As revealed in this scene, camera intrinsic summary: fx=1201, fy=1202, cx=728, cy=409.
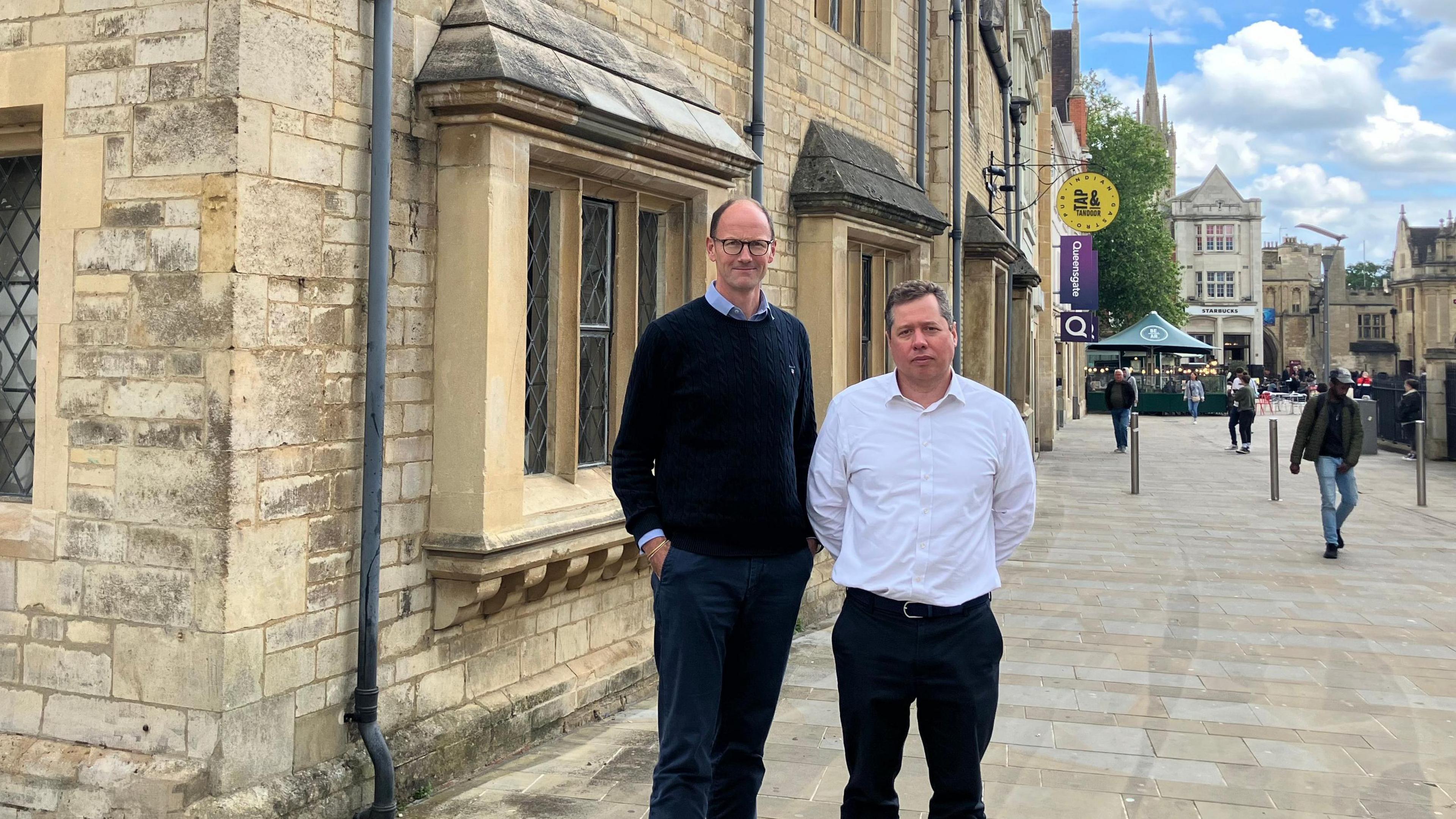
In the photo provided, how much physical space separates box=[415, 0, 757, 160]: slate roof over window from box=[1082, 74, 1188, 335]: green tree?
43728 millimetres

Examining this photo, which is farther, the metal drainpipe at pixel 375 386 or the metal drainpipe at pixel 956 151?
the metal drainpipe at pixel 956 151

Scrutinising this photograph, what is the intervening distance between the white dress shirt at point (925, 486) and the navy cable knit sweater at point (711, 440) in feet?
0.53

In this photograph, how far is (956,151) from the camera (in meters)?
13.1

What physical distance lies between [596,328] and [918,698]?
343cm

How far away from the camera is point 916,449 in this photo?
3.20 metres

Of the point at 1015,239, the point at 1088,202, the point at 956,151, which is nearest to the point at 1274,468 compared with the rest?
the point at 1088,202

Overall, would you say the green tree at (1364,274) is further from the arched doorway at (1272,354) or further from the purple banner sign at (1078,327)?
the purple banner sign at (1078,327)

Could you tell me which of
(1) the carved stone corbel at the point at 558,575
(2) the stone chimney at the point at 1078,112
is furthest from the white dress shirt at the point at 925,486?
(2) the stone chimney at the point at 1078,112

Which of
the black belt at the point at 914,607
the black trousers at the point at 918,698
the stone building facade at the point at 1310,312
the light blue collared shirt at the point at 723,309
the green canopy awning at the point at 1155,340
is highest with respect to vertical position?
the stone building facade at the point at 1310,312


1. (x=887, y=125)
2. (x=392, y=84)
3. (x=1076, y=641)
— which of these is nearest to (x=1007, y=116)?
(x=887, y=125)

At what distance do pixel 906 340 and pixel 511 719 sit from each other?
2951mm

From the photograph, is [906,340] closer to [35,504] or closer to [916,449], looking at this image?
[916,449]

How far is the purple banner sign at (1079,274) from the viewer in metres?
25.6

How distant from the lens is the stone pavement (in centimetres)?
476
